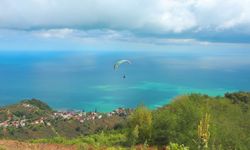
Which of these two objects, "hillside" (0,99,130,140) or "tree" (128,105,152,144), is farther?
"hillside" (0,99,130,140)

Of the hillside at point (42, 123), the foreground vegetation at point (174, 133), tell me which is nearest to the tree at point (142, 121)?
the foreground vegetation at point (174, 133)

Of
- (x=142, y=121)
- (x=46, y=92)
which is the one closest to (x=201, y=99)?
(x=142, y=121)

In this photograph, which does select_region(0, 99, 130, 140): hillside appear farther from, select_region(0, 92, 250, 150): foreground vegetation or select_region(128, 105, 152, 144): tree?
select_region(0, 92, 250, 150): foreground vegetation

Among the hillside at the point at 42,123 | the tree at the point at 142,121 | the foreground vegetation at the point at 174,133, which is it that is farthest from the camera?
the hillside at the point at 42,123

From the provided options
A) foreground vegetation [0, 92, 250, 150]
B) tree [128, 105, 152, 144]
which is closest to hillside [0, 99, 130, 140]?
tree [128, 105, 152, 144]

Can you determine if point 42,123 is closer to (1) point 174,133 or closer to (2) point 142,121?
(2) point 142,121

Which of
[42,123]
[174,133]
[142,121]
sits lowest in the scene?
[42,123]

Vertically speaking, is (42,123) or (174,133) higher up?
(174,133)

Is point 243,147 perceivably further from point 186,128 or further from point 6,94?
point 6,94

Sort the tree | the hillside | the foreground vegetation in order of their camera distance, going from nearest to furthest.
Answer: the foreground vegetation → the tree → the hillside

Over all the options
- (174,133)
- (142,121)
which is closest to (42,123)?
(142,121)

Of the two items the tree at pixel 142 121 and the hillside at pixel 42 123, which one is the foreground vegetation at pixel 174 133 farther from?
the hillside at pixel 42 123
